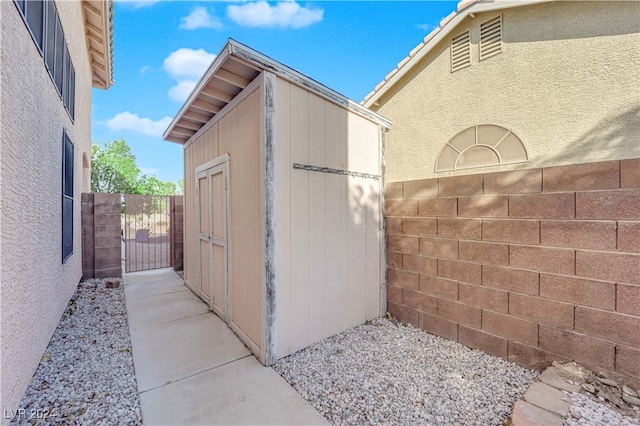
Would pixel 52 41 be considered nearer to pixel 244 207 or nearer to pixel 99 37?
pixel 244 207

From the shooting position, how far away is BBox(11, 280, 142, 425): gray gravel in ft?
6.06

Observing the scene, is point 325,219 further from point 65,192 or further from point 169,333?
point 65,192

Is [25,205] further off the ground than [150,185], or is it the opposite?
[150,185]

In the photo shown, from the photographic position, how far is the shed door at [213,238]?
3562 mm

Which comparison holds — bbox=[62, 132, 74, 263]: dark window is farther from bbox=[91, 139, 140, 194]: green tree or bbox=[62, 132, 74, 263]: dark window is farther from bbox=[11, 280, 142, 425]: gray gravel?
bbox=[91, 139, 140, 194]: green tree

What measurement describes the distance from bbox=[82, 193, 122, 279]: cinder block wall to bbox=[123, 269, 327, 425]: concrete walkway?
246 cm

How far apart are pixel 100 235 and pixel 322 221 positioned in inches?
208

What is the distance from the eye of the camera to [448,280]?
3.08m

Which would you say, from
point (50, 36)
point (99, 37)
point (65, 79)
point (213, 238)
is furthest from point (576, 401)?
point (99, 37)

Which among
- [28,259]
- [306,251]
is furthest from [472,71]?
[28,259]

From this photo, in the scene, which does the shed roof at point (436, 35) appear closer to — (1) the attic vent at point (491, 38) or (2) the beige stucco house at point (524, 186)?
(2) the beige stucco house at point (524, 186)

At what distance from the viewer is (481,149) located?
303 cm

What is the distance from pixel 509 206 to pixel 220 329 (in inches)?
144

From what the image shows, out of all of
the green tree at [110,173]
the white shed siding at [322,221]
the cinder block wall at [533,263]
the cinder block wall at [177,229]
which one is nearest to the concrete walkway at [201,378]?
the white shed siding at [322,221]
